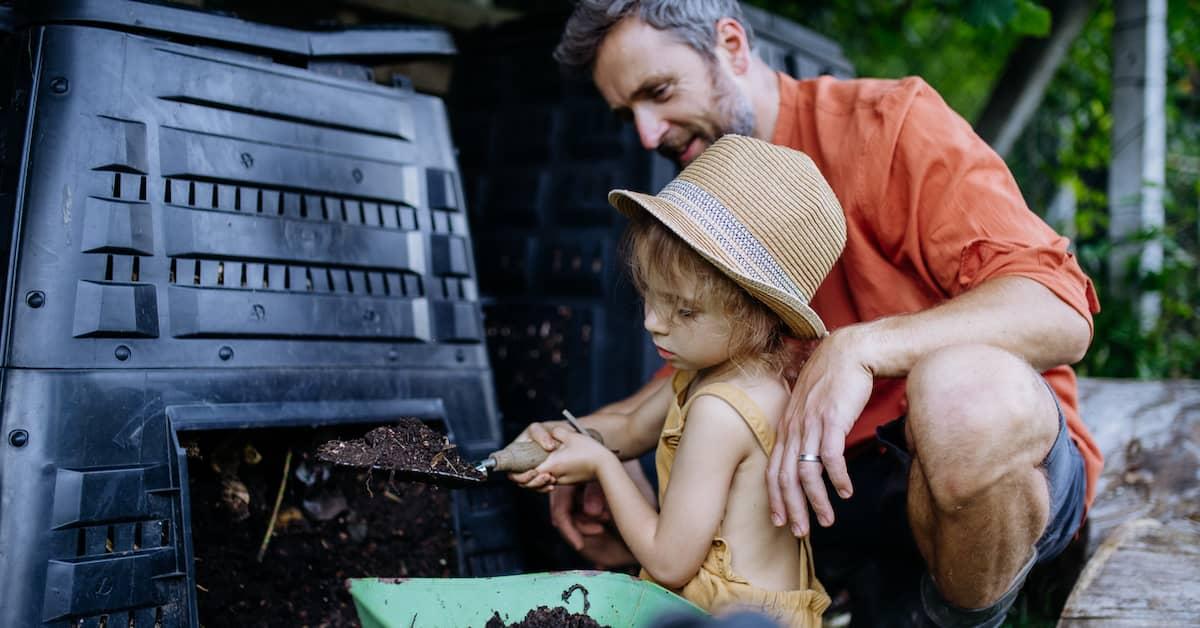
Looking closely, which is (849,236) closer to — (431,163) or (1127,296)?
(431,163)

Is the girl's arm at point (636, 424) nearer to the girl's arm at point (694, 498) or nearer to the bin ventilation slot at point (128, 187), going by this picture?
the girl's arm at point (694, 498)

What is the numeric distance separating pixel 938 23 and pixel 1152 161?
2427mm

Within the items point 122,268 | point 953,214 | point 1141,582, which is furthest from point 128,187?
point 1141,582

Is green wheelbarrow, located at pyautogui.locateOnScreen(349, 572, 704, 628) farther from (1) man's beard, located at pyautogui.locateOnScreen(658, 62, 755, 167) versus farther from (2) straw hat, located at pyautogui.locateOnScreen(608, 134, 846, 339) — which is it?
(1) man's beard, located at pyautogui.locateOnScreen(658, 62, 755, 167)

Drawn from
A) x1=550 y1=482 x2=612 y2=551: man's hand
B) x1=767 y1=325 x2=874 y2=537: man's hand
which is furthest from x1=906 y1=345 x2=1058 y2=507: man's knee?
x1=550 y1=482 x2=612 y2=551: man's hand

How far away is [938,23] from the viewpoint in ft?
20.2

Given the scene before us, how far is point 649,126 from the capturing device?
2.26 m

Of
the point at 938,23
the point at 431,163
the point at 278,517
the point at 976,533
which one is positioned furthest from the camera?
the point at 938,23

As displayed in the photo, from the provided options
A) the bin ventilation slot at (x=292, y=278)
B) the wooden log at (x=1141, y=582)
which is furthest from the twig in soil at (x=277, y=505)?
the wooden log at (x=1141, y=582)

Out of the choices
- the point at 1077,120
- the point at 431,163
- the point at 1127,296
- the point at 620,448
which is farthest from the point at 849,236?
the point at 1077,120

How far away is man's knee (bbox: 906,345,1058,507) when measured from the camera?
5.14 feet

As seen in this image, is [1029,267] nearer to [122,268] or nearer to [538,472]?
[538,472]

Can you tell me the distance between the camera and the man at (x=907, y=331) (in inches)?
62.9

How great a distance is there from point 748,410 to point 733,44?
3.25 ft
